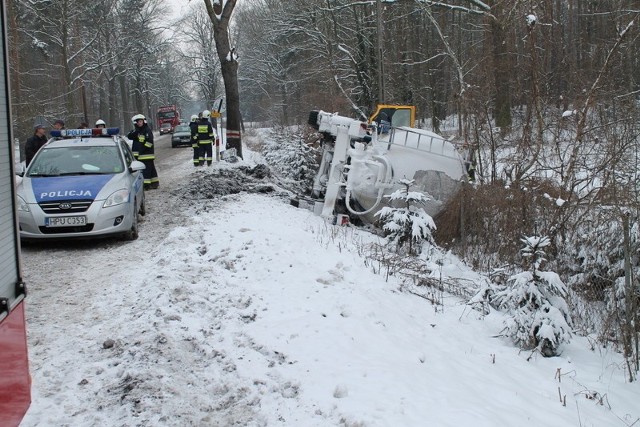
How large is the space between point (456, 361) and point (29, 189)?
6.31m

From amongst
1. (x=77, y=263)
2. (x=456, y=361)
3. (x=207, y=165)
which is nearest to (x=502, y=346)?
(x=456, y=361)

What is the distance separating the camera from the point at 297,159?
1831 centimetres

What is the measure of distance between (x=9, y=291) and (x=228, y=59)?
625 inches

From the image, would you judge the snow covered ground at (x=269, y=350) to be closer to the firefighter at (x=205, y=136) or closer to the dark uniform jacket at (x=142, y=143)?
the dark uniform jacket at (x=142, y=143)

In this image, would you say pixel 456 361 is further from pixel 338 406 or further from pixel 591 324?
pixel 591 324

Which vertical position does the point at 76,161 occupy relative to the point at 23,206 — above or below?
above

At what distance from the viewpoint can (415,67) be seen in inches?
1240

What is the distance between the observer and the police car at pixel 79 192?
7.42 metres

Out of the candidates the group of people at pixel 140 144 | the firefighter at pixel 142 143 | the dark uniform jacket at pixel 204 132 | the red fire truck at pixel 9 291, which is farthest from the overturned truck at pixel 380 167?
the red fire truck at pixel 9 291

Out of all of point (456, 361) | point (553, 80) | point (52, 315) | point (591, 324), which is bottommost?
point (591, 324)

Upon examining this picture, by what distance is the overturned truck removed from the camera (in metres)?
10.7

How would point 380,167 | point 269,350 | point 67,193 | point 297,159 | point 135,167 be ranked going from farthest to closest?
point 297,159, point 380,167, point 135,167, point 67,193, point 269,350

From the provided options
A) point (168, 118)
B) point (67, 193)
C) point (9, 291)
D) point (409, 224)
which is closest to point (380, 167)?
point (409, 224)

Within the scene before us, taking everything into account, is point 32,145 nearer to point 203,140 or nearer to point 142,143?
point 142,143
